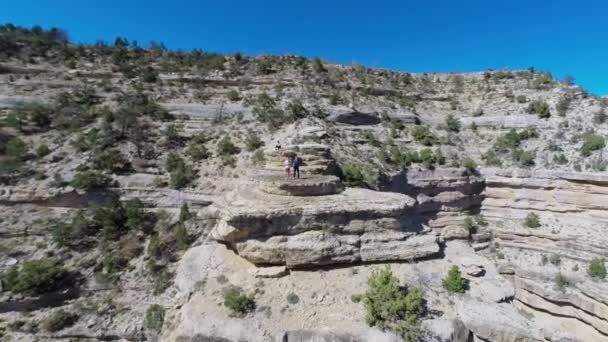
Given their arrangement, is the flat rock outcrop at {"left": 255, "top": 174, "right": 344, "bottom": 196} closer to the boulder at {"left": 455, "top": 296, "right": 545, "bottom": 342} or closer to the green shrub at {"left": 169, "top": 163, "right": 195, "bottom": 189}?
the green shrub at {"left": 169, "top": 163, "right": 195, "bottom": 189}

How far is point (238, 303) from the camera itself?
401 inches

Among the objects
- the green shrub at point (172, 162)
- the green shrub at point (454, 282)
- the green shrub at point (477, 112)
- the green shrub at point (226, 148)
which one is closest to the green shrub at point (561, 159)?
the green shrub at point (477, 112)

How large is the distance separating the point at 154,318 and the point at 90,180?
30.5 ft

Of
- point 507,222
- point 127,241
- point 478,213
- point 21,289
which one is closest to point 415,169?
point 478,213

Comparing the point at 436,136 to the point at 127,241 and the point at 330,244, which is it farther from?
the point at 127,241

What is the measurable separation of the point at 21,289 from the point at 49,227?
3.76 meters

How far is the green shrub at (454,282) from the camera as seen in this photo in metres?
12.0

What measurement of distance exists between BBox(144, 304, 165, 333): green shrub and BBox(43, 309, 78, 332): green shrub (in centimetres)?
280

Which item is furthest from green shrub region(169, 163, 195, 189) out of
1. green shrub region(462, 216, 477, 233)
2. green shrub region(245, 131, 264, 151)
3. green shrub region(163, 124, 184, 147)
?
green shrub region(462, 216, 477, 233)

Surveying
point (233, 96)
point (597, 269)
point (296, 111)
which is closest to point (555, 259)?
point (597, 269)

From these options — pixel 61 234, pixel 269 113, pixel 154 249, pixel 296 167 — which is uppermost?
pixel 269 113

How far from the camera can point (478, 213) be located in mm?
19500

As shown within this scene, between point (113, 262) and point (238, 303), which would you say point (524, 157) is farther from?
point (113, 262)

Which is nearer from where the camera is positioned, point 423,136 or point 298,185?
point 298,185
